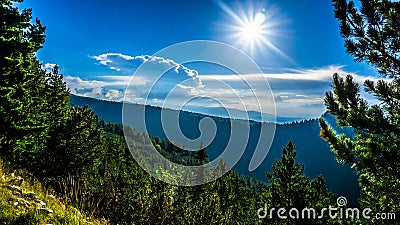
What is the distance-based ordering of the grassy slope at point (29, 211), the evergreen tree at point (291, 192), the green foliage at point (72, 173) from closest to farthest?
1. the grassy slope at point (29, 211)
2. the green foliage at point (72, 173)
3. the evergreen tree at point (291, 192)

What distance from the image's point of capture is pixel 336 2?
8852mm

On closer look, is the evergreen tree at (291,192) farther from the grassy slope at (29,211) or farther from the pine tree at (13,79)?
the grassy slope at (29,211)

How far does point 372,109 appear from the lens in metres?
7.98

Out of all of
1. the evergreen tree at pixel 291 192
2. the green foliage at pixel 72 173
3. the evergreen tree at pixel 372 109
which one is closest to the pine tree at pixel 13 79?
the green foliage at pixel 72 173

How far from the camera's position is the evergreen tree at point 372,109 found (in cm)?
766

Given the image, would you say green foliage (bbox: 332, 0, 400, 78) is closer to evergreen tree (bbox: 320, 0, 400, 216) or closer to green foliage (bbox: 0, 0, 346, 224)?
evergreen tree (bbox: 320, 0, 400, 216)

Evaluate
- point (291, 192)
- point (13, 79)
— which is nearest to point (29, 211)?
point (13, 79)

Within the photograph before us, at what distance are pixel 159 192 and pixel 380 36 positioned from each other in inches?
295

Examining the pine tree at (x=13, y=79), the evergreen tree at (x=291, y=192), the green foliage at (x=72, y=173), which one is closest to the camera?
the green foliage at (x=72, y=173)

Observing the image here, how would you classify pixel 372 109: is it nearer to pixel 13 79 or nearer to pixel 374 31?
pixel 374 31

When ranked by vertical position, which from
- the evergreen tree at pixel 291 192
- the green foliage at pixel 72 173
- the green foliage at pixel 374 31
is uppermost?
the green foliage at pixel 374 31

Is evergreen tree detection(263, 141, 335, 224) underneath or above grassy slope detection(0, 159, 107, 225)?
underneath

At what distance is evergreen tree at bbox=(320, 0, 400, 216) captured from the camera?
25.1 ft

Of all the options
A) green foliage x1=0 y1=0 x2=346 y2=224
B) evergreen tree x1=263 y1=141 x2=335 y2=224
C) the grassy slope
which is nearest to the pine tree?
green foliage x1=0 y1=0 x2=346 y2=224
